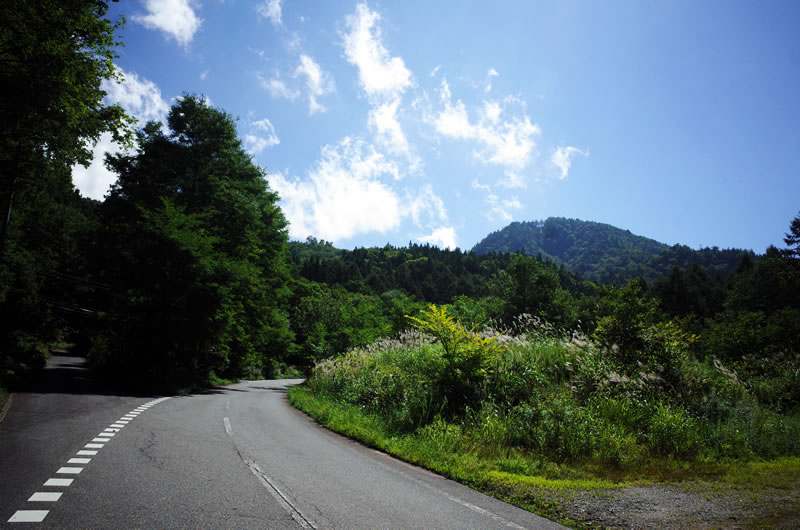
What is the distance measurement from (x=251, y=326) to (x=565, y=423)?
20413 millimetres

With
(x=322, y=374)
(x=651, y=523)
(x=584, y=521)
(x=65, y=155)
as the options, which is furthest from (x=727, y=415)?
(x=65, y=155)

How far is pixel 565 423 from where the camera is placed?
23.9 feet

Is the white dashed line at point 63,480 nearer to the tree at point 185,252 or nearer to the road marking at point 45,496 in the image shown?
the road marking at point 45,496

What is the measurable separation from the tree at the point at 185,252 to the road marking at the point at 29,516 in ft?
52.7

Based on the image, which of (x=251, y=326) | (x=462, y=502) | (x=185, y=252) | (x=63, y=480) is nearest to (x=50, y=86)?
(x=185, y=252)

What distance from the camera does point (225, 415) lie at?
12094 mm

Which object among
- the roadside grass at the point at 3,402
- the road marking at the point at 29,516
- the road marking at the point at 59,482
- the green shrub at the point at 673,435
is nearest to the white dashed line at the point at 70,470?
the road marking at the point at 59,482

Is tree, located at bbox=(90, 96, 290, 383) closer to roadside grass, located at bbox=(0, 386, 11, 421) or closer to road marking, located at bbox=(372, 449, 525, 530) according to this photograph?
roadside grass, located at bbox=(0, 386, 11, 421)

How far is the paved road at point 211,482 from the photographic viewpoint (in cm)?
403

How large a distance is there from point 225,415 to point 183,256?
987 cm

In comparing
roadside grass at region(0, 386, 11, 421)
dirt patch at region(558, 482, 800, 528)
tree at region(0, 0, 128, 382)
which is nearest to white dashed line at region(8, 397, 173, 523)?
roadside grass at region(0, 386, 11, 421)

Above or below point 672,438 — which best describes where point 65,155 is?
above

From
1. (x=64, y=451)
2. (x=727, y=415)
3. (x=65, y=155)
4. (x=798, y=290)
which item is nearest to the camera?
(x=64, y=451)

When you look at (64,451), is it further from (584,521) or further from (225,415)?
(584,521)
